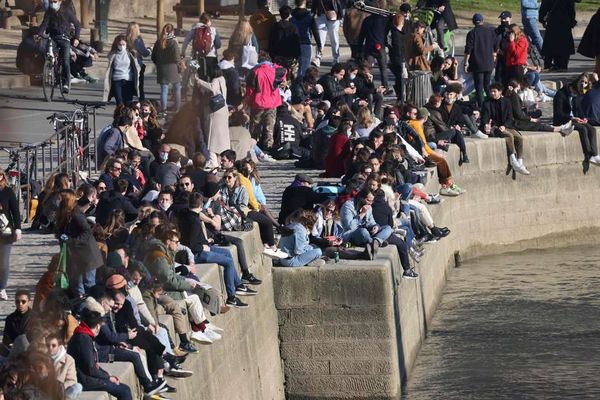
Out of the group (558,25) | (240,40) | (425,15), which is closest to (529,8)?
(558,25)

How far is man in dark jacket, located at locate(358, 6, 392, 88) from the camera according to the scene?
33750 mm

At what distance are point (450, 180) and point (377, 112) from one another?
184 cm

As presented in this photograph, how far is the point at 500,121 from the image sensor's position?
33.0 metres

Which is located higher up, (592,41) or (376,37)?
(376,37)

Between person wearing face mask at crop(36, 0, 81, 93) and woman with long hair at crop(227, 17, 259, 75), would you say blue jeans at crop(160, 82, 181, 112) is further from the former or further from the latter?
person wearing face mask at crop(36, 0, 81, 93)

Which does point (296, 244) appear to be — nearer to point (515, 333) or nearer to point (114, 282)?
point (114, 282)

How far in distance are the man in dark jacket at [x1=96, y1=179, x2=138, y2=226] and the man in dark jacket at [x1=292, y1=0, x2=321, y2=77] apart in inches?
501

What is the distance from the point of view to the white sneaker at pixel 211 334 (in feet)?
61.0

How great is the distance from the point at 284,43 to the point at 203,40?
2335mm

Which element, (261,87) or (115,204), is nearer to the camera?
(115,204)

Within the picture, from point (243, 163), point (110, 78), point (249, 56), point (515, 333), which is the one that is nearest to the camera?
point (243, 163)

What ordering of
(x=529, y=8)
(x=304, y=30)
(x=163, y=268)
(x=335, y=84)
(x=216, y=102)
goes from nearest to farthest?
(x=163, y=268) → (x=216, y=102) → (x=335, y=84) → (x=304, y=30) → (x=529, y=8)

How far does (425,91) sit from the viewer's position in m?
33.2

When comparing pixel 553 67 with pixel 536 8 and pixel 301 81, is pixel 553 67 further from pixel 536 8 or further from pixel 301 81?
pixel 301 81
